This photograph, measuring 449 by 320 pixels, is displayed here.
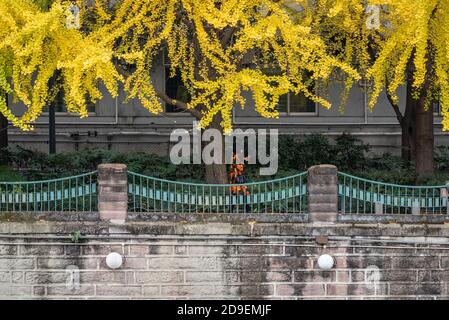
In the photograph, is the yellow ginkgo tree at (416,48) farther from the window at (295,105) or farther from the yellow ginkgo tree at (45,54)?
the window at (295,105)

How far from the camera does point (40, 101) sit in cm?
1384

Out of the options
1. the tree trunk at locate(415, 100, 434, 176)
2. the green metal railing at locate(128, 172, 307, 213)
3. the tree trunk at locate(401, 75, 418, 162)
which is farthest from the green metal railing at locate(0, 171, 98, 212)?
the tree trunk at locate(401, 75, 418, 162)

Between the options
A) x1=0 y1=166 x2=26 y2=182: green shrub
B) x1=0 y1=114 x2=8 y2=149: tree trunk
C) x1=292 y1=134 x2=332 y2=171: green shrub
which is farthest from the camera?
x1=0 y1=114 x2=8 y2=149: tree trunk

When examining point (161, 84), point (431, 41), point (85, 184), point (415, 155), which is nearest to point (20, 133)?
point (161, 84)

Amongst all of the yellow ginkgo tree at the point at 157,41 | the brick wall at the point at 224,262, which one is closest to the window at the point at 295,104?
the yellow ginkgo tree at the point at 157,41

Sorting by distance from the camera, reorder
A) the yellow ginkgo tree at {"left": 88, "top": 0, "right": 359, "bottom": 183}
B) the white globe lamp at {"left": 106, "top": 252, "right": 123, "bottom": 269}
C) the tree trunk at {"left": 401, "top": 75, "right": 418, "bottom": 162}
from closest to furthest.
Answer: the white globe lamp at {"left": 106, "top": 252, "right": 123, "bottom": 269}, the yellow ginkgo tree at {"left": 88, "top": 0, "right": 359, "bottom": 183}, the tree trunk at {"left": 401, "top": 75, "right": 418, "bottom": 162}

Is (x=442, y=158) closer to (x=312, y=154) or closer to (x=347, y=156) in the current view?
(x=347, y=156)

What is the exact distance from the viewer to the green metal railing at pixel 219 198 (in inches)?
514

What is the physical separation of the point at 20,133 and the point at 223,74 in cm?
946

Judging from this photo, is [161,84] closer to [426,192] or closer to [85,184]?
[85,184]

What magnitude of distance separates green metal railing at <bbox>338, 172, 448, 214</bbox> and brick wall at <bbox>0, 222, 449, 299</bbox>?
470mm

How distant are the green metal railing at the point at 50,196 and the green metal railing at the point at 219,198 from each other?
27.2 inches

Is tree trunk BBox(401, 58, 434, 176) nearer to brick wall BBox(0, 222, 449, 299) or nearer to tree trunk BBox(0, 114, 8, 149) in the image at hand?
brick wall BBox(0, 222, 449, 299)

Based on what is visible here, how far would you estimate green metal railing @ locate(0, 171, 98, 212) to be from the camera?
13.1 m
